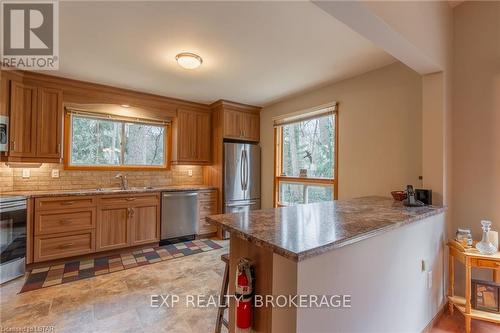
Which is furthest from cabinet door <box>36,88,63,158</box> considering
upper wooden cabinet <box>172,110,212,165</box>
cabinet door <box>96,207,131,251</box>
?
upper wooden cabinet <box>172,110,212,165</box>

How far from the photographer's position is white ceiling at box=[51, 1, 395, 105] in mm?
1819

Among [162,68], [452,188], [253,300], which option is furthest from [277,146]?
[253,300]

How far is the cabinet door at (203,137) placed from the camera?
4.39 metres

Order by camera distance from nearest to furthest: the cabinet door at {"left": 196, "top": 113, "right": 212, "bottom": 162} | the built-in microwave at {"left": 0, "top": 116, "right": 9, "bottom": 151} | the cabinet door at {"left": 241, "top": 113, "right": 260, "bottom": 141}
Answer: the built-in microwave at {"left": 0, "top": 116, "right": 9, "bottom": 151}, the cabinet door at {"left": 196, "top": 113, "right": 212, "bottom": 162}, the cabinet door at {"left": 241, "top": 113, "right": 260, "bottom": 141}

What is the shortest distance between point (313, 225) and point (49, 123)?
3615mm

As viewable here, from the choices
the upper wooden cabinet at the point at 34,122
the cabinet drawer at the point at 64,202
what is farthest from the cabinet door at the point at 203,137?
the upper wooden cabinet at the point at 34,122

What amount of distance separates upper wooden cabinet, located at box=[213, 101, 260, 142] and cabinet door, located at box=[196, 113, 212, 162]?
1.03ft

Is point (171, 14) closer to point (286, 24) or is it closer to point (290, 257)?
point (286, 24)

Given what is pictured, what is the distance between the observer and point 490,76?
6.58 ft

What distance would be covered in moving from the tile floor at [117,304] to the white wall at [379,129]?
2197 mm

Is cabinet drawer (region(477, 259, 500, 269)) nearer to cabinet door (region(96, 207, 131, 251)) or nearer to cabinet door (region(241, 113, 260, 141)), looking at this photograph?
cabinet door (region(241, 113, 260, 141))

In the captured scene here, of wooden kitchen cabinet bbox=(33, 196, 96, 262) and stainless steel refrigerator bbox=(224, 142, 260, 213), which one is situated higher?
stainless steel refrigerator bbox=(224, 142, 260, 213)

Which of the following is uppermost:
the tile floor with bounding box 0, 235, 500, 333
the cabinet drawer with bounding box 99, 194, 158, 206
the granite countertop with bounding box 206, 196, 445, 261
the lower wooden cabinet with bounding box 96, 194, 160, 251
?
the granite countertop with bounding box 206, 196, 445, 261

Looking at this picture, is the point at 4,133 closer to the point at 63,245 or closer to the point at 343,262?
the point at 63,245
